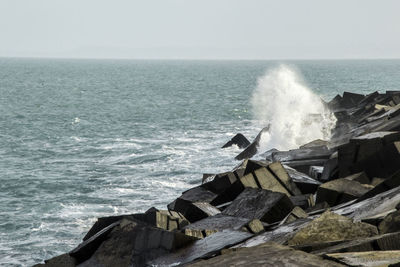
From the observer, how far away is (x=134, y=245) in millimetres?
9375

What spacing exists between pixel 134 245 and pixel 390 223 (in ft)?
12.3

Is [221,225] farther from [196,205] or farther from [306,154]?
[306,154]

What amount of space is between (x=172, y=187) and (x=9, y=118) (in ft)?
110

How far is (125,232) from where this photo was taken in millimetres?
10117

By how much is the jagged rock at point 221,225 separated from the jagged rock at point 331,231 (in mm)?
1700

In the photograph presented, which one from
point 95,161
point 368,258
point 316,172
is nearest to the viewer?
point 368,258

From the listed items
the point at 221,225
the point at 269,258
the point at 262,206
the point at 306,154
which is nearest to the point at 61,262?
the point at 221,225

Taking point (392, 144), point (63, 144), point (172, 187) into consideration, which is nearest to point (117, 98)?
point (63, 144)

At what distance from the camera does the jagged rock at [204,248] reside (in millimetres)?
8188

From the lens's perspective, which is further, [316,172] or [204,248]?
[316,172]

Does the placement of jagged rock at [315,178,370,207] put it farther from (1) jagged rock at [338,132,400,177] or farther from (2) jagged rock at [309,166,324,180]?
(2) jagged rock at [309,166,324,180]

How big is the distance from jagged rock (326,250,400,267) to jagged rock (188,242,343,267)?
18 cm

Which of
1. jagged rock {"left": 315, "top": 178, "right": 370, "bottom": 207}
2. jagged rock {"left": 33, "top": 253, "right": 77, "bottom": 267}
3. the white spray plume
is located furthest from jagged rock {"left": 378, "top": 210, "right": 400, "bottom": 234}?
the white spray plume

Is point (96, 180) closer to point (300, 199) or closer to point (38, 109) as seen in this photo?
point (300, 199)
